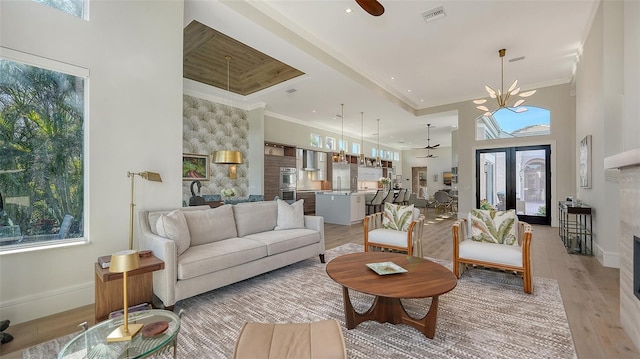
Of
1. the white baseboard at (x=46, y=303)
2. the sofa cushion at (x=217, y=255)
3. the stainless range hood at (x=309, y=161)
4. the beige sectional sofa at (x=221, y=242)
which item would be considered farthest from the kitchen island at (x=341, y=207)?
the white baseboard at (x=46, y=303)

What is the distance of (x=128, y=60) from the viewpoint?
10.1 feet

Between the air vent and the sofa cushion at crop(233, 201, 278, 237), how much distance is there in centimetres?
378

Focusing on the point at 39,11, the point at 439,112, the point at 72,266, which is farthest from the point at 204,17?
the point at 439,112

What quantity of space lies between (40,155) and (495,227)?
17.1 feet

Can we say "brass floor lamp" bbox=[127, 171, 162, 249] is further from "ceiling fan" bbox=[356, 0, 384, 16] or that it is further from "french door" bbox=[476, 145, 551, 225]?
"french door" bbox=[476, 145, 551, 225]

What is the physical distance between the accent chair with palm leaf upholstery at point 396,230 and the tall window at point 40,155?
3.59 metres

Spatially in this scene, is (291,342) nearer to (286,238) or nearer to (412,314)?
(412,314)

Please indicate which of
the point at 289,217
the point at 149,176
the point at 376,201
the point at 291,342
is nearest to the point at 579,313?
the point at 291,342

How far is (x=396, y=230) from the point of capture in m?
4.09

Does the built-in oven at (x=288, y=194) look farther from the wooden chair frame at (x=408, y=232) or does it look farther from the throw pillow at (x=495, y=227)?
the throw pillow at (x=495, y=227)

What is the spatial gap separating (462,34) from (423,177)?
1306cm

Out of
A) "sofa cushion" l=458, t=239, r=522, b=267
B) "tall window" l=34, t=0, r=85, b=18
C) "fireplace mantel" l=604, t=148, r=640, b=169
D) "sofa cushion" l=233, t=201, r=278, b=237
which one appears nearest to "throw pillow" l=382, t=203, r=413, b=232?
"sofa cushion" l=458, t=239, r=522, b=267

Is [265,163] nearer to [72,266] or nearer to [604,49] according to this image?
[72,266]

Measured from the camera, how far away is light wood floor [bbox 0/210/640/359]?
201cm
